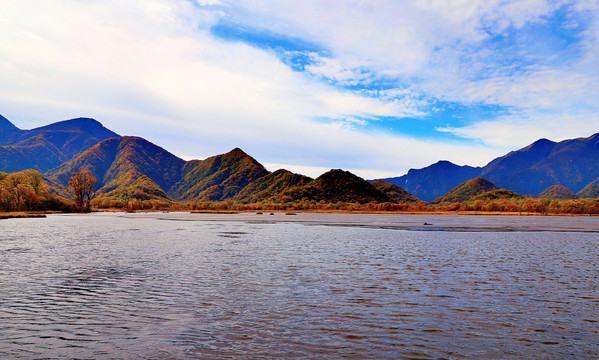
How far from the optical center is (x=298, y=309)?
733 inches

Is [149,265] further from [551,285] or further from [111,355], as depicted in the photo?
[551,285]

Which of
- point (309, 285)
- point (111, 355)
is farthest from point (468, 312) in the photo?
point (111, 355)

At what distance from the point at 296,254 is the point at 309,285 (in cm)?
1680

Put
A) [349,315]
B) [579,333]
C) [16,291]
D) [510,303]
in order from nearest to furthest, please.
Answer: [579,333], [349,315], [510,303], [16,291]

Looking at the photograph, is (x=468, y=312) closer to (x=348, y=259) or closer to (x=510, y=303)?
(x=510, y=303)

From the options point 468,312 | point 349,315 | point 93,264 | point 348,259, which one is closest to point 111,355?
point 349,315

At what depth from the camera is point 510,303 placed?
65.7ft

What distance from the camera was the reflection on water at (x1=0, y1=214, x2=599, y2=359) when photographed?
13195 mm

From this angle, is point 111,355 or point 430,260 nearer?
point 111,355

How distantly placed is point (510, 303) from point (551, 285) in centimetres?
713

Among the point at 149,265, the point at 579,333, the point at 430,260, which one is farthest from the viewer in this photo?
the point at 430,260

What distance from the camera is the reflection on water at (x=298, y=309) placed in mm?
13195

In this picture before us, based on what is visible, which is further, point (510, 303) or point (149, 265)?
point (149, 265)

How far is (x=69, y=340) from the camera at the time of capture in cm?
1396
